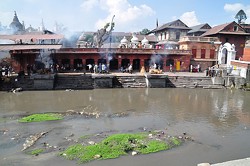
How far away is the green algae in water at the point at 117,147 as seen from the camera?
10.9m

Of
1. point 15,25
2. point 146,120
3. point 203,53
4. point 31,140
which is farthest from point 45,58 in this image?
point 15,25

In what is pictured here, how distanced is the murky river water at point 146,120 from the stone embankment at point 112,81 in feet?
5.74

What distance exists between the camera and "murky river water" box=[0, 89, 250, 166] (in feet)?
36.3

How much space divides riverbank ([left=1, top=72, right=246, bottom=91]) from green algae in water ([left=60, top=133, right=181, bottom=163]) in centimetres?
1610

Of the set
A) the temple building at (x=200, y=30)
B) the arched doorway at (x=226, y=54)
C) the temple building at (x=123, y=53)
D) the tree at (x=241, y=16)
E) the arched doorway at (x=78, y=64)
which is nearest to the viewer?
the temple building at (x=123, y=53)

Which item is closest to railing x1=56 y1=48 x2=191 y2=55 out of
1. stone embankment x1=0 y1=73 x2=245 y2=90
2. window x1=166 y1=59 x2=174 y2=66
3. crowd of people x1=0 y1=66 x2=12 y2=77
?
window x1=166 y1=59 x2=174 y2=66

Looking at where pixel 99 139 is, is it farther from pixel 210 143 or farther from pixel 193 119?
pixel 193 119

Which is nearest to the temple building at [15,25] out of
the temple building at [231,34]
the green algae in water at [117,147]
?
the temple building at [231,34]

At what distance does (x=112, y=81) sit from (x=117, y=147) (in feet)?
59.6

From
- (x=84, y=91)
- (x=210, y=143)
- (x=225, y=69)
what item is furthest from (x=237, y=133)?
(x=225, y=69)

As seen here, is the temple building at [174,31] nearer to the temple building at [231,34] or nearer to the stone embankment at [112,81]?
the temple building at [231,34]

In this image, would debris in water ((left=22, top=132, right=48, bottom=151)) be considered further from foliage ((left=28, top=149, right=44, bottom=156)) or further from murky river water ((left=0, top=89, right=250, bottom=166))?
foliage ((left=28, top=149, right=44, bottom=156))

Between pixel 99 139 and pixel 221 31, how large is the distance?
3540 centimetres

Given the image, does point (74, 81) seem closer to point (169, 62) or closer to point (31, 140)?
point (169, 62)
